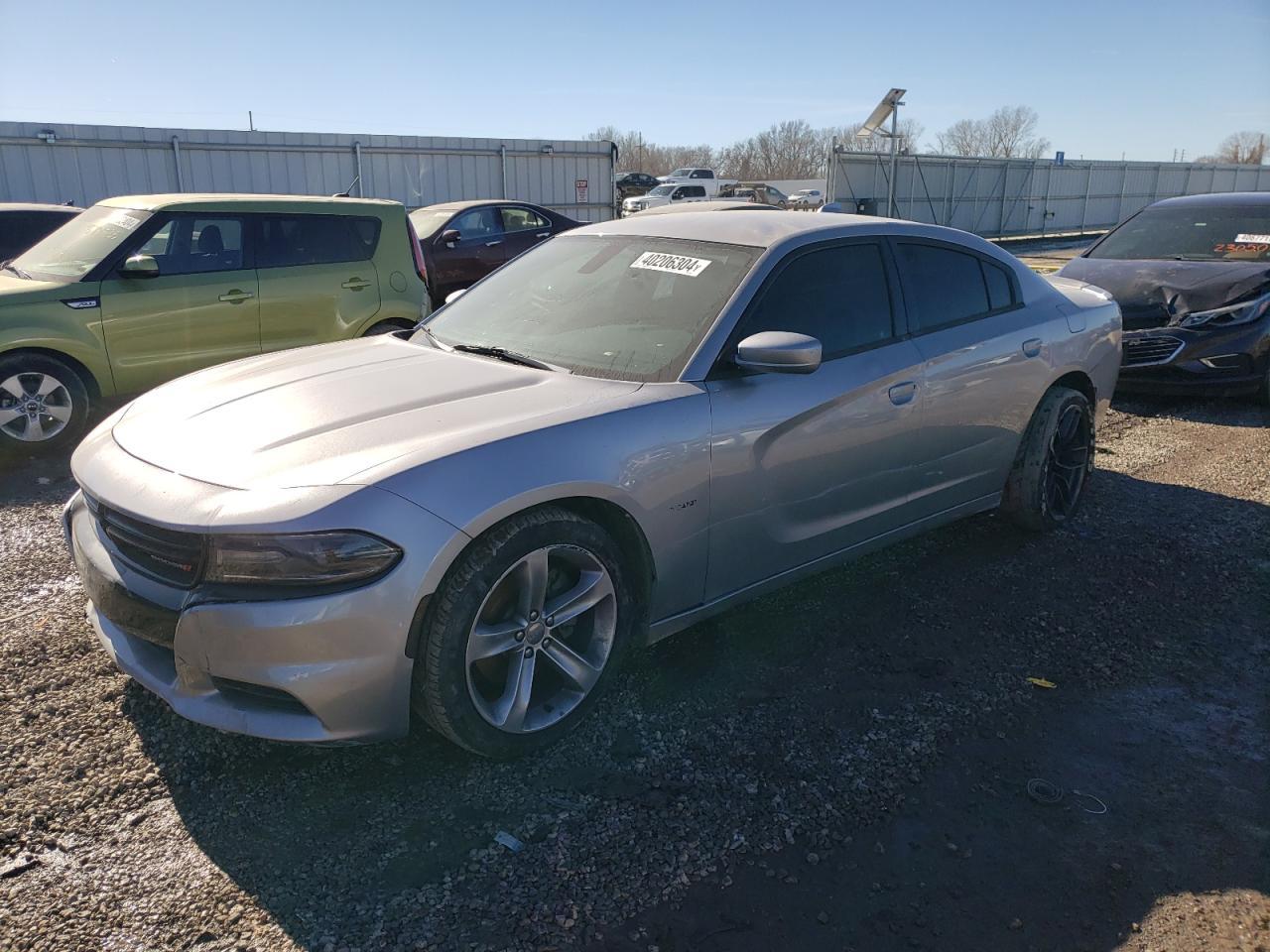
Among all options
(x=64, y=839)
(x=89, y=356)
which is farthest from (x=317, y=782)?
(x=89, y=356)

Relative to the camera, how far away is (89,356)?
255 inches

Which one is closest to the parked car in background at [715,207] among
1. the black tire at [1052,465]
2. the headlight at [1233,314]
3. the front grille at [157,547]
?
the black tire at [1052,465]

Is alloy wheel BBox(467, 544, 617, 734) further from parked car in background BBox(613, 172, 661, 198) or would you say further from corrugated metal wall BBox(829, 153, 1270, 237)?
parked car in background BBox(613, 172, 661, 198)

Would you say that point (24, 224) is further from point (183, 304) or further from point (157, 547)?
point (157, 547)

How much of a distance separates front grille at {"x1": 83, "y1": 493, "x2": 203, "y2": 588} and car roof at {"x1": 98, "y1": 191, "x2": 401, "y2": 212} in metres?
4.96

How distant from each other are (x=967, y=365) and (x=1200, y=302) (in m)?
4.73

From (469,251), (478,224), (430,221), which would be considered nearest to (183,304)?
(469,251)

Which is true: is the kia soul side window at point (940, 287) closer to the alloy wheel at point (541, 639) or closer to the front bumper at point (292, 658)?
the alloy wheel at point (541, 639)

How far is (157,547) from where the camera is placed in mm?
2672

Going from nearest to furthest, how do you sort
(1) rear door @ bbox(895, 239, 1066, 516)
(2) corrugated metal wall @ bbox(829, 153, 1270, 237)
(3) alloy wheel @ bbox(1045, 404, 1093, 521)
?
(1) rear door @ bbox(895, 239, 1066, 516) → (3) alloy wheel @ bbox(1045, 404, 1093, 521) → (2) corrugated metal wall @ bbox(829, 153, 1270, 237)

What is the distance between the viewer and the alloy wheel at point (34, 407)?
623 centimetres

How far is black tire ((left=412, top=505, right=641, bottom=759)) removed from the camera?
8.68 ft

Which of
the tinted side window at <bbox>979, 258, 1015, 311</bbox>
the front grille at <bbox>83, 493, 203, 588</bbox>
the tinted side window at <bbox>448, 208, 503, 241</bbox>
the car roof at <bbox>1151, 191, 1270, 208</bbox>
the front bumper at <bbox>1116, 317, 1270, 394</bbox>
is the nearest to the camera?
the front grille at <bbox>83, 493, 203, 588</bbox>

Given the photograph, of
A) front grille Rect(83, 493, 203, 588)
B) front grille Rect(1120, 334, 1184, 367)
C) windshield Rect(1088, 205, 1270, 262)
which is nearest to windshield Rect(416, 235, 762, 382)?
front grille Rect(83, 493, 203, 588)
